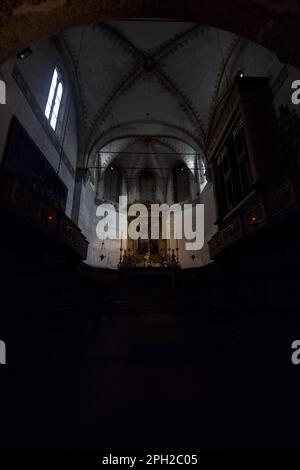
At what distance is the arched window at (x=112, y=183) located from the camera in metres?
16.2

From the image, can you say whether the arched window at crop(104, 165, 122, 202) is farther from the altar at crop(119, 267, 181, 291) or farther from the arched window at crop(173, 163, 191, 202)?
the altar at crop(119, 267, 181, 291)

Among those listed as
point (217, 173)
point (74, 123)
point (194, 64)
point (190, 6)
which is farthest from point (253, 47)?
point (74, 123)

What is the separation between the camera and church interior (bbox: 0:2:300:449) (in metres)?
1.57

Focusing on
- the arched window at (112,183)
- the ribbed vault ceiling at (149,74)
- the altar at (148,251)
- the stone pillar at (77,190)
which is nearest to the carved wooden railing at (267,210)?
the ribbed vault ceiling at (149,74)

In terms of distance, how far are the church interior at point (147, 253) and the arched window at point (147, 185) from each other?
→ 10.4ft

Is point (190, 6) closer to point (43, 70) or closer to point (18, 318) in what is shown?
point (18, 318)

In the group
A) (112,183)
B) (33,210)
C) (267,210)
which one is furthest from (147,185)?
(267,210)

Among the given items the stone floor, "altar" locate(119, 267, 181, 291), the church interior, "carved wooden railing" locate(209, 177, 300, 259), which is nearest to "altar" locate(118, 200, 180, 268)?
the church interior

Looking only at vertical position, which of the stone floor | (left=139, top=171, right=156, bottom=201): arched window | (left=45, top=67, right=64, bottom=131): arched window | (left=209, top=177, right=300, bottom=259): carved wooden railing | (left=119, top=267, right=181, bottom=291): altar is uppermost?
(left=139, top=171, right=156, bottom=201): arched window

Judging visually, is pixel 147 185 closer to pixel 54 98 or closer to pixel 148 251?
pixel 148 251

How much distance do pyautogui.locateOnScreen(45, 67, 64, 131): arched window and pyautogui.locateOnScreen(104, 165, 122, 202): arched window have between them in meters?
7.10

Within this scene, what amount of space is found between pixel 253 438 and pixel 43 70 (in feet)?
36.6

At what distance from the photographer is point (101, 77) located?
11.0 meters

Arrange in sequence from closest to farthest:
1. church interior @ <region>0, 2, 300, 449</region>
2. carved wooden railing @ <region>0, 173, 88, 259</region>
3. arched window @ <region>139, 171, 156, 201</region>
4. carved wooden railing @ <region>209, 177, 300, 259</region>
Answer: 1. church interior @ <region>0, 2, 300, 449</region>
2. carved wooden railing @ <region>209, 177, 300, 259</region>
3. carved wooden railing @ <region>0, 173, 88, 259</region>
4. arched window @ <region>139, 171, 156, 201</region>
